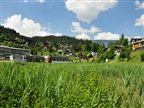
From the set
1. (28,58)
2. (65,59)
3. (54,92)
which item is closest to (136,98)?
(54,92)

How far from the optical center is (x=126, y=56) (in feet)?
→ 153

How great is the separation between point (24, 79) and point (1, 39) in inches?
4941

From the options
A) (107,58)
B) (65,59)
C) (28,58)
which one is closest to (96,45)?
(65,59)

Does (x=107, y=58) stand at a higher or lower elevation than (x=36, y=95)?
lower

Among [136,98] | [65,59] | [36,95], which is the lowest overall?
[65,59]

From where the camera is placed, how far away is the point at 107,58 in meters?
56.1

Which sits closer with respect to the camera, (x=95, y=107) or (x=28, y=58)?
(x=95, y=107)

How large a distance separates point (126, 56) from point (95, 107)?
4532 centimetres

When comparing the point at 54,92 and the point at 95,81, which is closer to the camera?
the point at 54,92

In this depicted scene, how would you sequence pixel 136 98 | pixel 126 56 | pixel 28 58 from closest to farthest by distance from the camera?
pixel 136 98, pixel 126 56, pixel 28 58

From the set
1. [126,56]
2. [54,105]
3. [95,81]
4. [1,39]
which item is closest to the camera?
[54,105]

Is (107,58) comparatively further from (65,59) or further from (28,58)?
(65,59)

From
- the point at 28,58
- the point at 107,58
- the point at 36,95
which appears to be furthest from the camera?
the point at 28,58

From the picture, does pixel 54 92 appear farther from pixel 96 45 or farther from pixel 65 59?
pixel 96 45
